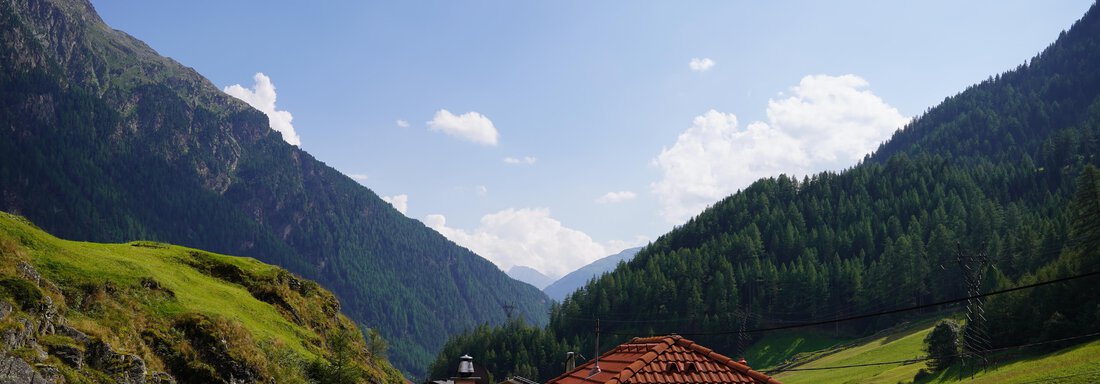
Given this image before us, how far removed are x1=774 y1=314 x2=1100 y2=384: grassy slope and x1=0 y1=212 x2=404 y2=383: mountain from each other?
5670 centimetres

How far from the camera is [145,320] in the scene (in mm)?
31422

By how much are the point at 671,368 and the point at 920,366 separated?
83.9 meters

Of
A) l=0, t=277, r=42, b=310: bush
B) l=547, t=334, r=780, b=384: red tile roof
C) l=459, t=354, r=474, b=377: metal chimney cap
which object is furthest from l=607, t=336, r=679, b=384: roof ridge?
l=0, t=277, r=42, b=310: bush

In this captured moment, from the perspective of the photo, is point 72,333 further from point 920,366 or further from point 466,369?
point 920,366

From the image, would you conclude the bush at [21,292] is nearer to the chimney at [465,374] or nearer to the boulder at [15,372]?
the boulder at [15,372]

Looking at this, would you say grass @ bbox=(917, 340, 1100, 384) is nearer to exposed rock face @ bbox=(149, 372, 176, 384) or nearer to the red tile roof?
the red tile roof

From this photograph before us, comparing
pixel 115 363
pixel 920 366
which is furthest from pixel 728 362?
pixel 920 366

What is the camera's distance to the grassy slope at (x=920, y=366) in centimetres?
5444

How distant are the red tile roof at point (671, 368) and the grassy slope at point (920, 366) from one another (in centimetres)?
5322

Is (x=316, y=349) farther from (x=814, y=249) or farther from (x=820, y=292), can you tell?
(x=814, y=249)

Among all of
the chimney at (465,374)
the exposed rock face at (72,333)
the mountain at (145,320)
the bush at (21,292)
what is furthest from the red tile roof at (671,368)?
the bush at (21,292)

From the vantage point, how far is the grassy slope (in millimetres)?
54438

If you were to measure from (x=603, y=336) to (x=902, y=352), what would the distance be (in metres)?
95.3

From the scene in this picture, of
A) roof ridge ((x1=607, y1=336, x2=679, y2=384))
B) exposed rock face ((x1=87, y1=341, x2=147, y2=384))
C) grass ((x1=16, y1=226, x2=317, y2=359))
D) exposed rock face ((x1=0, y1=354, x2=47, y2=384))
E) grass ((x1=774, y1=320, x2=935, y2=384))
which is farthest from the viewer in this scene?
grass ((x1=774, y1=320, x2=935, y2=384))
